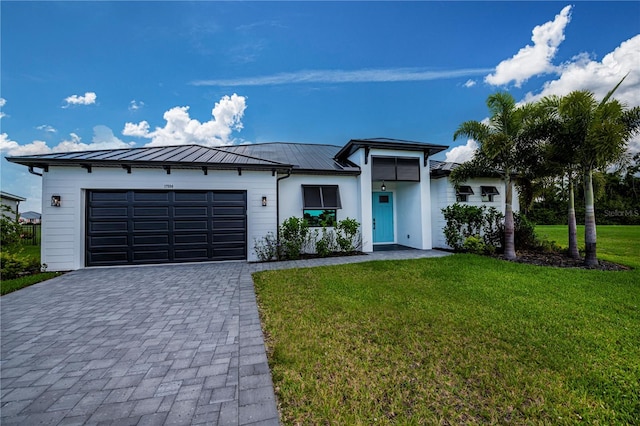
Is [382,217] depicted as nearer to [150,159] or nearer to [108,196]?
[150,159]

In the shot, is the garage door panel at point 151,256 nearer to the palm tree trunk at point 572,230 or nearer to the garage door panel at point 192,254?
the garage door panel at point 192,254

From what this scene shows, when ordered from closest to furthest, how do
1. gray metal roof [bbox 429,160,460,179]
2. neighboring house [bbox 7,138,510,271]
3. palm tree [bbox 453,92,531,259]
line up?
1. neighboring house [bbox 7,138,510,271]
2. palm tree [bbox 453,92,531,259]
3. gray metal roof [bbox 429,160,460,179]

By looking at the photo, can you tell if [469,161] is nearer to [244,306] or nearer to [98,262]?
[244,306]

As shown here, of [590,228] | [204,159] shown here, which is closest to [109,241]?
[204,159]

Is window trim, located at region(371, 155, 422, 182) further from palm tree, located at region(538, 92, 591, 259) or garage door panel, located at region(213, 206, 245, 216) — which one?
garage door panel, located at region(213, 206, 245, 216)

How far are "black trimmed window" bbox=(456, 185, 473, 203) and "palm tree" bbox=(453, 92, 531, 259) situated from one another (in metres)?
1.74

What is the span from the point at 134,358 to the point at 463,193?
42.2 ft

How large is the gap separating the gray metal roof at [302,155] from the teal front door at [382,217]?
277 centimetres

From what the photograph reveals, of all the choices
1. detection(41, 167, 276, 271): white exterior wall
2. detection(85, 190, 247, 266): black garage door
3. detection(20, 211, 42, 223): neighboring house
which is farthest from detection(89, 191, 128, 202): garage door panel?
detection(20, 211, 42, 223): neighboring house

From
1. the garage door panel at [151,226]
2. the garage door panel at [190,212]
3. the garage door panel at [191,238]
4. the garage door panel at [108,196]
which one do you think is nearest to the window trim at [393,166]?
the garage door panel at [190,212]

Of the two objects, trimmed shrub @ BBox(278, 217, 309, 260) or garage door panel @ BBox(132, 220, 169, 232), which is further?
trimmed shrub @ BBox(278, 217, 309, 260)

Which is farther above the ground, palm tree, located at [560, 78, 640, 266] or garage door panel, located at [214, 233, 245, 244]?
palm tree, located at [560, 78, 640, 266]

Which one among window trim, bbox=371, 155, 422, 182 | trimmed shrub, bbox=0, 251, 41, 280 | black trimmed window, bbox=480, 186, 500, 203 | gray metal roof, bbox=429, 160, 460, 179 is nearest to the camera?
trimmed shrub, bbox=0, 251, 41, 280

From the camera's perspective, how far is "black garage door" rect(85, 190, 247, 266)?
28.1 ft
